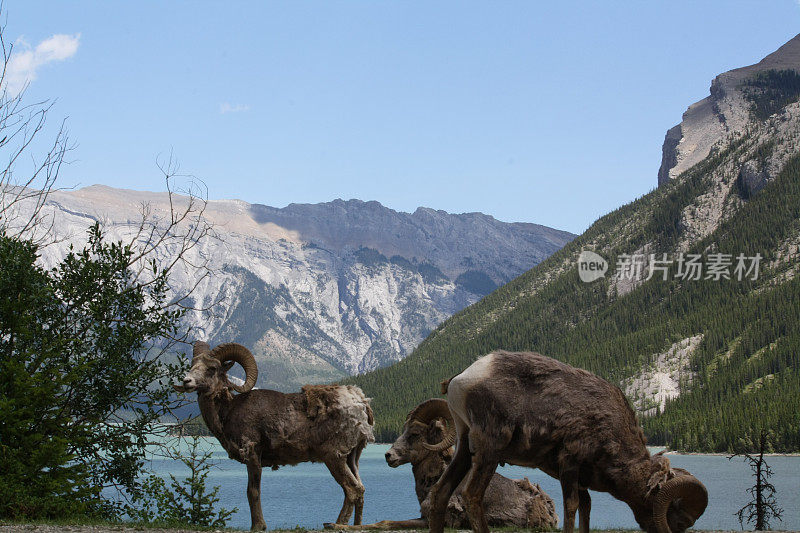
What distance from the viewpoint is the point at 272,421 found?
1471 cm

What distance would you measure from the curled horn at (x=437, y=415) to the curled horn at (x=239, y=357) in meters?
2.95

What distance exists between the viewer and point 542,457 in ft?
36.1

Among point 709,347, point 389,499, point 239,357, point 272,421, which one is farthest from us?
point 709,347

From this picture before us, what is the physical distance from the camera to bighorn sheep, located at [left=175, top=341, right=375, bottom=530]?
14.6 metres

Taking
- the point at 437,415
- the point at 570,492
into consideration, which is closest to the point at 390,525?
the point at 437,415

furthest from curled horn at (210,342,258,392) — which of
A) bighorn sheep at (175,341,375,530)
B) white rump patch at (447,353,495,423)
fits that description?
white rump patch at (447,353,495,423)

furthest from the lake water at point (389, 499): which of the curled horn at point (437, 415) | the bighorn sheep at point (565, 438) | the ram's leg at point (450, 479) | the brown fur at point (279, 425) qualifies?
the bighorn sheep at point (565, 438)

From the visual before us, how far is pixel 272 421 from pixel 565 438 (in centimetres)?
572

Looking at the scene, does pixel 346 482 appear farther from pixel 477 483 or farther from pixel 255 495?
pixel 477 483

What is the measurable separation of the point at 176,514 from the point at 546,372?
24.4 feet

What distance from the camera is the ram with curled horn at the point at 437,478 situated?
1535cm

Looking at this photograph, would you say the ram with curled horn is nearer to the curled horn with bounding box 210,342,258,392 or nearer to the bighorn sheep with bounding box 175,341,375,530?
the bighorn sheep with bounding box 175,341,375,530

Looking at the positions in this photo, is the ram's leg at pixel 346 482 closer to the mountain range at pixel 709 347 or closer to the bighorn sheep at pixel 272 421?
the bighorn sheep at pixel 272 421

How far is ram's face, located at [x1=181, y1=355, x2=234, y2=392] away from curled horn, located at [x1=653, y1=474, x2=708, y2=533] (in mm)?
7412
